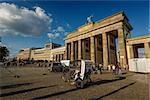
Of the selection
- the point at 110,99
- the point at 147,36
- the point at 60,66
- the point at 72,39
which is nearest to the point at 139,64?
the point at 147,36

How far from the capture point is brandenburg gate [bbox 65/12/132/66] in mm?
36750

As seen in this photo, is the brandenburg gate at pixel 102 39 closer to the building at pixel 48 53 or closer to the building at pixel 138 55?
the building at pixel 138 55

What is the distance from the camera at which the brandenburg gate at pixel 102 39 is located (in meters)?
36.8

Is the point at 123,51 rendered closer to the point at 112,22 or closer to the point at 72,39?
the point at 112,22

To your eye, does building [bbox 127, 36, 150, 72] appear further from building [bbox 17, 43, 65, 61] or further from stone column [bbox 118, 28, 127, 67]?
building [bbox 17, 43, 65, 61]

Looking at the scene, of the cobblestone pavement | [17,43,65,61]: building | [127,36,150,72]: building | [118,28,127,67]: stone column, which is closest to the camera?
the cobblestone pavement

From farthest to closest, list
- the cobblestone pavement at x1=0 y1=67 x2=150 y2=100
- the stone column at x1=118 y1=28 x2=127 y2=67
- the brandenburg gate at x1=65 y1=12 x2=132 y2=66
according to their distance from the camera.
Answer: the brandenburg gate at x1=65 y1=12 x2=132 y2=66 < the stone column at x1=118 y1=28 x2=127 y2=67 < the cobblestone pavement at x1=0 y1=67 x2=150 y2=100

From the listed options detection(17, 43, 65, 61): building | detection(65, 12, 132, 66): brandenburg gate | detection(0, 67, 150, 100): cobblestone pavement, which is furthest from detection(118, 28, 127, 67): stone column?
detection(17, 43, 65, 61): building

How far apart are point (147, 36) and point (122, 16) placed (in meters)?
8.83

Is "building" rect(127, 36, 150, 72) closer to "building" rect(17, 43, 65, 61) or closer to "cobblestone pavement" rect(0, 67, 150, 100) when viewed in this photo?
"cobblestone pavement" rect(0, 67, 150, 100)

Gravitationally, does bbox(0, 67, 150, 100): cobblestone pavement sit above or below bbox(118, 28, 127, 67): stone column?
below

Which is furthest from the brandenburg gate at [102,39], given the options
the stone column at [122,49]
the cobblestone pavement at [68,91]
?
the cobblestone pavement at [68,91]

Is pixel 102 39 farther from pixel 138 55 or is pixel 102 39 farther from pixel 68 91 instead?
pixel 68 91

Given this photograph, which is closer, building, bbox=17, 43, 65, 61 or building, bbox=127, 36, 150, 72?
building, bbox=127, 36, 150, 72
